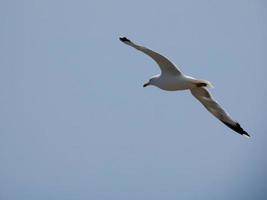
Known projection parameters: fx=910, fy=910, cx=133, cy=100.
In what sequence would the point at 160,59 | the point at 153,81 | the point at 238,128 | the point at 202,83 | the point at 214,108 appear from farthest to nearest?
the point at 214,108 → the point at 238,128 → the point at 153,81 → the point at 202,83 → the point at 160,59

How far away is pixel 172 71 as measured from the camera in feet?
47.9

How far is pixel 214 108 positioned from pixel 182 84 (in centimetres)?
118

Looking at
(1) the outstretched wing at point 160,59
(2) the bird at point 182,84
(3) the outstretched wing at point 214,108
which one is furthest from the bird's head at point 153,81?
(3) the outstretched wing at point 214,108

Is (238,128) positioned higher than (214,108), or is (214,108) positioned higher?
(214,108)

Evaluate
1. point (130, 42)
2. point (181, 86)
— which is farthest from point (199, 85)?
point (130, 42)

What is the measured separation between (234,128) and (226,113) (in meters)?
0.30

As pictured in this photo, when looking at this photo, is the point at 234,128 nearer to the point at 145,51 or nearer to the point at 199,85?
the point at 199,85

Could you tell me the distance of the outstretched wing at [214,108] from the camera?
15375 millimetres

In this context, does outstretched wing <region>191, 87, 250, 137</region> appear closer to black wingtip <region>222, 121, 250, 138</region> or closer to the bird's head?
black wingtip <region>222, 121, 250, 138</region>

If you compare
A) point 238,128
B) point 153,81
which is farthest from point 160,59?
point 238,128

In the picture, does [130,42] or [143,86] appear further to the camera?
[143,86]

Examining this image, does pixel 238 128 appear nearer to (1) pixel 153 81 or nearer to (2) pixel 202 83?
(2) pixel 202 83

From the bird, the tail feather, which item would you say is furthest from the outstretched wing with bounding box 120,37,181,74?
the tail feather

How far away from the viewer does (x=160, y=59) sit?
14414 millimetres
